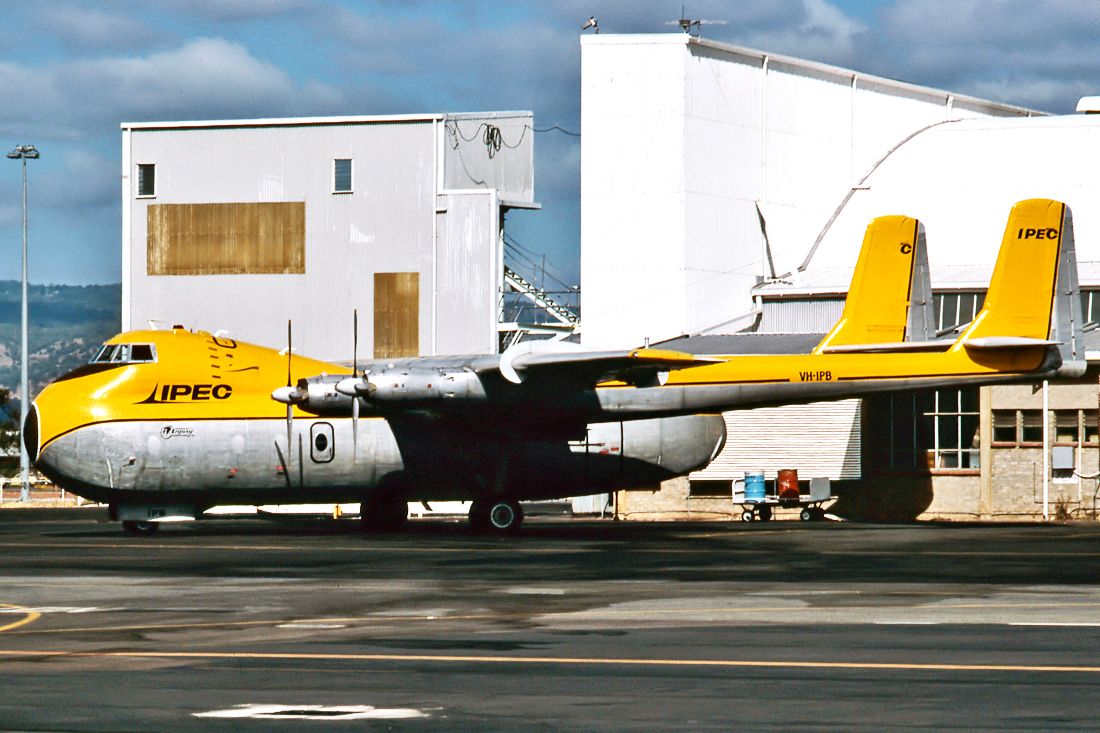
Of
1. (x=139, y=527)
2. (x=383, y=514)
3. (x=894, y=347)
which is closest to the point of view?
(x=139, y=527)

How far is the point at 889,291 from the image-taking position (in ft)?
165

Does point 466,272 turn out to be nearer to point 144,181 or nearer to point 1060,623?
point 144,181

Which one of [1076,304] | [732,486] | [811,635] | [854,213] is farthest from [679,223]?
[811,635]

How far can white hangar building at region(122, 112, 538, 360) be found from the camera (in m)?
72.7

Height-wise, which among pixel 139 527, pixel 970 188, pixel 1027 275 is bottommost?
pixel 139 527

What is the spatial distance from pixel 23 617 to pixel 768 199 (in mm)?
56483

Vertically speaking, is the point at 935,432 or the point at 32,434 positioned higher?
the point at 32,434

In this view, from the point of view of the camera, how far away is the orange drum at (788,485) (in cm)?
5431

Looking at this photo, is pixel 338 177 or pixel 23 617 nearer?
pixel 23 617

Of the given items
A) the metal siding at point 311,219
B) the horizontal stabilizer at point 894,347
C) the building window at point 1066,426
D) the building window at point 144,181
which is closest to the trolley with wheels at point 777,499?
the horizontal stabilizer at point 894,347

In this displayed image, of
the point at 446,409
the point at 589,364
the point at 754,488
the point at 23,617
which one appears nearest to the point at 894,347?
the point at 754,488

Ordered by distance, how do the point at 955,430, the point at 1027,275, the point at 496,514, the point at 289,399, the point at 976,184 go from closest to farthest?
the point at 289,399, the point at 496,514, the point at 1027,275, the point at 955,430, the point at 976,184

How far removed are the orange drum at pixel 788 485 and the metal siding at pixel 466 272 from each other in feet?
70.2

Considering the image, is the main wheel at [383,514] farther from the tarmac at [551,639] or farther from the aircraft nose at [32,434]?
the tarmac at [551,639]
